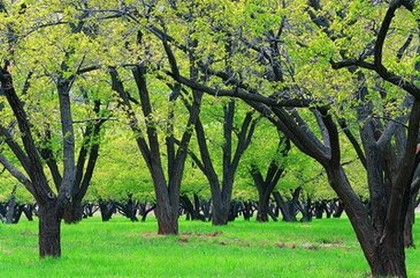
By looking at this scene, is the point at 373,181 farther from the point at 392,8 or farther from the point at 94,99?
the point at 94,99

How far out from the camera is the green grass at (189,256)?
43.6 feet

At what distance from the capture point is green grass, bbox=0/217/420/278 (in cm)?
1329

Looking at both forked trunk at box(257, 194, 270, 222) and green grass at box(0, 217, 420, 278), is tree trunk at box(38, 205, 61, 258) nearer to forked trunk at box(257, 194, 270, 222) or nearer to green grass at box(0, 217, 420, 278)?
green grass at box(0, 217, 420, 278)

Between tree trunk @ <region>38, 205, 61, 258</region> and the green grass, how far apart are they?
0.29 meters

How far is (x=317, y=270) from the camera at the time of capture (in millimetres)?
13961

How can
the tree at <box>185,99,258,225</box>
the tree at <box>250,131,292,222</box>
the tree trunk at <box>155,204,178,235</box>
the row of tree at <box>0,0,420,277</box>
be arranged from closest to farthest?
1. the row of tree at <box>0,0,420,277</box>
2. the tree trunk at <box>155,204,178,235</box>
3. the tree at <box>185,99,258,225</box>
4. the tree at <box>250,131,292,222</box>

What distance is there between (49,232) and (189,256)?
329 centimetres

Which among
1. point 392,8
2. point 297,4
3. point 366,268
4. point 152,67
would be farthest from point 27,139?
point 392,8

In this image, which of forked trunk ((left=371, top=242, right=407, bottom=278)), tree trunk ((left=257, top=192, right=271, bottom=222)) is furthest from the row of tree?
tree trunk ((left=257, top=192, right=271, bottom=222))

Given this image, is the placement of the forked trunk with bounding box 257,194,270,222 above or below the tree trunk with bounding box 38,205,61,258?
above

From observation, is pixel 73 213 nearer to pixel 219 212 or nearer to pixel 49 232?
pixel 219 212

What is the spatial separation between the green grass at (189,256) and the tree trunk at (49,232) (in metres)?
0.29

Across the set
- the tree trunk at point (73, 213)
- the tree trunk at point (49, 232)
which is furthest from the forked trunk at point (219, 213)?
the tree trunk at point (49, 232)

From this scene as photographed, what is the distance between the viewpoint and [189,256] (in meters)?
16.2
